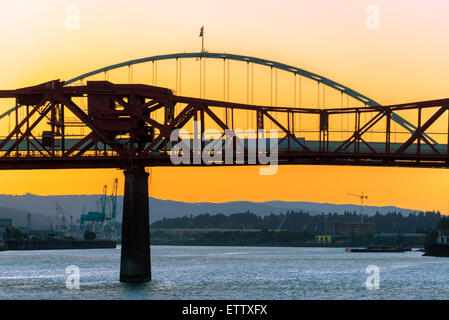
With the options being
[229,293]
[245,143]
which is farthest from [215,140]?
[229,293]

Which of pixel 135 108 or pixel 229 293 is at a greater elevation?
pixel 135 108

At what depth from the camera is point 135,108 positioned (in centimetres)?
10688

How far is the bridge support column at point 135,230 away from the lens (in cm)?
10338

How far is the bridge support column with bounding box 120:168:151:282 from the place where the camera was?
103m

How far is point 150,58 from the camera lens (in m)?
115

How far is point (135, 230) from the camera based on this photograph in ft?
339
